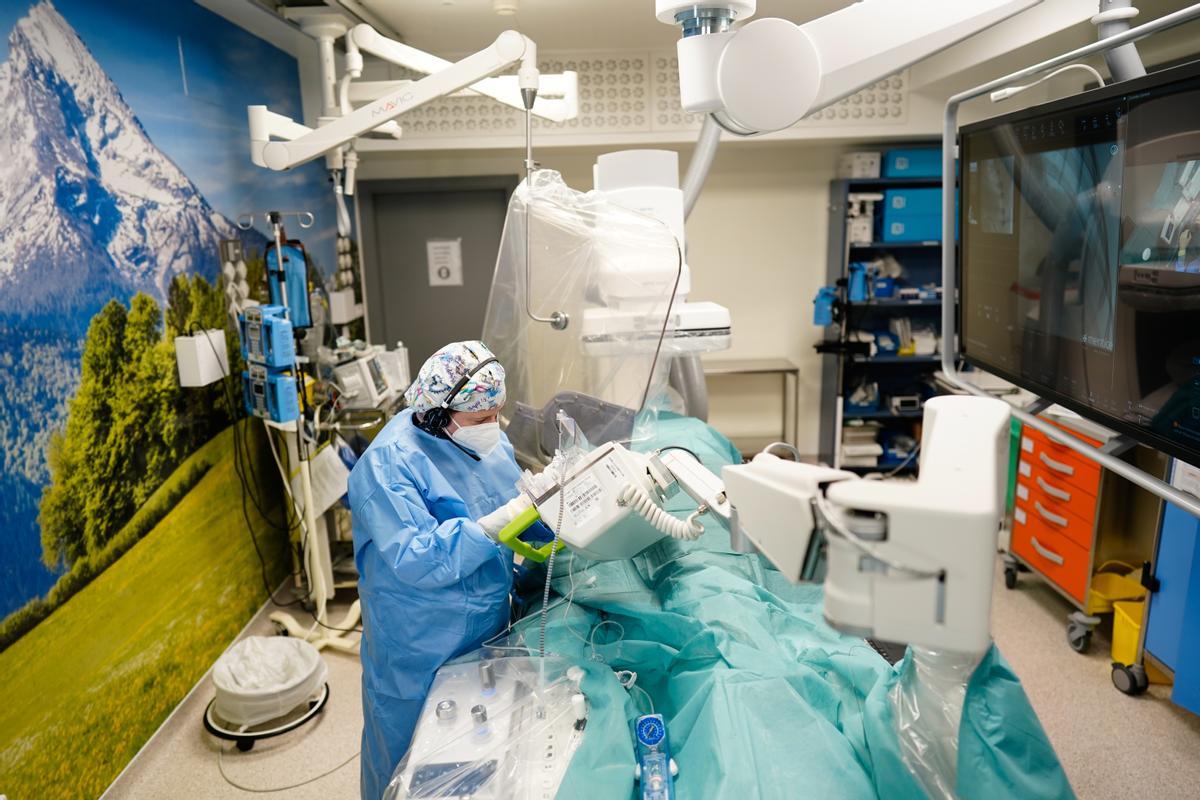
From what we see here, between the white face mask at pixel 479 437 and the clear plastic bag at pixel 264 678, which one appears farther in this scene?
the clear plastic bag at pixel 264 678

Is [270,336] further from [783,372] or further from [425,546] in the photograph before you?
[783,372]

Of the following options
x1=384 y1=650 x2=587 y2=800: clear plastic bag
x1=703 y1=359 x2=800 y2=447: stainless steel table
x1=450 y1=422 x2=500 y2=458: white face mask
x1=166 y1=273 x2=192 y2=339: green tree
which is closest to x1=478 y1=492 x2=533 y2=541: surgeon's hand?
x1=384 y1=650 x2=587 y2=800: clear plastic bag

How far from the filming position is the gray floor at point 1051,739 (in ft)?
8.73

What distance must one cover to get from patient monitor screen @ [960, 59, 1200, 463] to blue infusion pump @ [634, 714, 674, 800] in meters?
0.98

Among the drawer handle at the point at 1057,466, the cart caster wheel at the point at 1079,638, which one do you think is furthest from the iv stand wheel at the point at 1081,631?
the drawer handle at the point at 1057,466

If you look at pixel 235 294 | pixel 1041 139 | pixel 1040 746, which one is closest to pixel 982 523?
pixel 1040 746

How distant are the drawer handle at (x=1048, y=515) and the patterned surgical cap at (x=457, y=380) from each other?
8.70ft

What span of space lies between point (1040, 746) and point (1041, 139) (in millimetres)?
1236

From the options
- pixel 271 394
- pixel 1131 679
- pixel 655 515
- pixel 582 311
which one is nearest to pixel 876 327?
pixel 1131 679

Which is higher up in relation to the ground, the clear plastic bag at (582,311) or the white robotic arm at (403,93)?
the white robotic arm at (403,93)

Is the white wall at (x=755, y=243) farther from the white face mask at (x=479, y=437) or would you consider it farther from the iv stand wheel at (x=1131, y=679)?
the white face mask at (x=479, y=437)

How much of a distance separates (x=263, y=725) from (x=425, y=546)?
170 cm

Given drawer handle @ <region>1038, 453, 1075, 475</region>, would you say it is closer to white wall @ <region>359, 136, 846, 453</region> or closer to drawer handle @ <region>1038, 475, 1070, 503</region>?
drawer handle @ <region>1038, 475, 1070, 503</region>

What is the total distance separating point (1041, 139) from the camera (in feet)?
5.76
